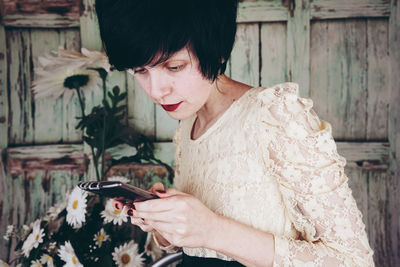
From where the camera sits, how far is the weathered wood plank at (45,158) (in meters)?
1.88

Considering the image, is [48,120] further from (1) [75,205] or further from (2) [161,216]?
(2) [161,216]

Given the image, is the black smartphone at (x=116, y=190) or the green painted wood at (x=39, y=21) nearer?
the black smartphone at (x=116, y=190)

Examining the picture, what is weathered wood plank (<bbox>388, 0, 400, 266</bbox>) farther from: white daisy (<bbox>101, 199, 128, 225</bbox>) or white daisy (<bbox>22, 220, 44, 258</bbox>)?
white daisy (<bbox>22, 220, 44, 258</bbox>)

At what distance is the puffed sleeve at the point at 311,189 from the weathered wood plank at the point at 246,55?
1100 millimetres

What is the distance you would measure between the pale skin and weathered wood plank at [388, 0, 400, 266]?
1.35 meters

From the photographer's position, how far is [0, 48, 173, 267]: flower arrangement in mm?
1290

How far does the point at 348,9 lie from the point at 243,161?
1.33 meters

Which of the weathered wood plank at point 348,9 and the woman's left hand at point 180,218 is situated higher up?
the weathered wood plank at point 348,9

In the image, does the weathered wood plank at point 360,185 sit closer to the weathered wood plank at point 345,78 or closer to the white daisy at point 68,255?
the weathered wood plank at point 345,78

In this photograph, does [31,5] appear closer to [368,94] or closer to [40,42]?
[40,42]

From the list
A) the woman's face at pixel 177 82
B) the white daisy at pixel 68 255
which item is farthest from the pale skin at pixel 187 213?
the white daisy at pixel 68 255

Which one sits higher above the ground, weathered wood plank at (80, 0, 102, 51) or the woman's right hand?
weathered wood plank at (80, 0, 102, 51)

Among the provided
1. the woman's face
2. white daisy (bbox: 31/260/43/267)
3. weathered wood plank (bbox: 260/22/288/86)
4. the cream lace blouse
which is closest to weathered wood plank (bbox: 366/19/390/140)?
weathered wood plank (bbox: 260/22/288/86)

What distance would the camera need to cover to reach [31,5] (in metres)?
1.81
